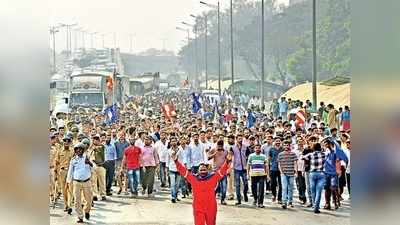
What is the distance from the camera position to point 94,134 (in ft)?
43.7

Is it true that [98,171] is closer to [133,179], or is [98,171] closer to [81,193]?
[133,179]

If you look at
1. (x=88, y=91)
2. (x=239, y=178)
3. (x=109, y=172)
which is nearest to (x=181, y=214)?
(x=239, y=178)

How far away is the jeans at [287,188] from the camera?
459 inches

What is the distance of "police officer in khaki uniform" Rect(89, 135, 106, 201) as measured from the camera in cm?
1240

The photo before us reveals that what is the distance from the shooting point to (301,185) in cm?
Answer: 1208

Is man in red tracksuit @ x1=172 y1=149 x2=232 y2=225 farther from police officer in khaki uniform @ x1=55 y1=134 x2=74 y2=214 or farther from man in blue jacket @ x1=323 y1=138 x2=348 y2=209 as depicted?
man in blue jacket @ x1=323 y1=138 x2=348 y2=209

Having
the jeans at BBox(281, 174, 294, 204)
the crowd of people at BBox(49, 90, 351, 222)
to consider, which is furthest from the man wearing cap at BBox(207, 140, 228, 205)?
the jeans at BBox(281, 174, 294, 204)

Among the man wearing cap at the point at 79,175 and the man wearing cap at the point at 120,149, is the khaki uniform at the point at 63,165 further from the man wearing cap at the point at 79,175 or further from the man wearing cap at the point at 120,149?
the man wearing cap at the point at 120,149

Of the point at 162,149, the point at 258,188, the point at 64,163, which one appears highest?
the point at 162,149

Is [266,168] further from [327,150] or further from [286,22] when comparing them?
[286,22]

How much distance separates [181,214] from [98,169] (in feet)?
6.05

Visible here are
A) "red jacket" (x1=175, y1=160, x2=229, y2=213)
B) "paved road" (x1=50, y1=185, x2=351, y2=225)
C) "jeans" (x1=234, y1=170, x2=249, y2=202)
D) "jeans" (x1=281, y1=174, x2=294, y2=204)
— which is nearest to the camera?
"red jacket" (x1=175, y1=160, x2=229, y2=213)

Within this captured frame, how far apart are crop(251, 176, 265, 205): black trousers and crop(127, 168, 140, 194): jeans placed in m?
2.08
